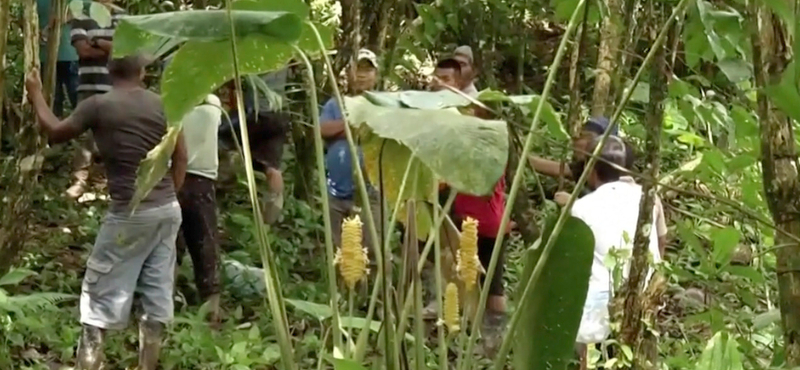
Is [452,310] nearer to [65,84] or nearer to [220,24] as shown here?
[220,24]

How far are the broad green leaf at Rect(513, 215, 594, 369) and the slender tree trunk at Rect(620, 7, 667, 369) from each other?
1278 mm

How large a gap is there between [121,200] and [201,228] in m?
0.87

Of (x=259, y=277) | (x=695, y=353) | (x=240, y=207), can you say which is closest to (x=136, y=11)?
(x=240, y=207)

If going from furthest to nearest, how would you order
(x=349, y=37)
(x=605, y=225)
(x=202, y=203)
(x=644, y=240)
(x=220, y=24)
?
(x=349, y=37), (x=202, y=203), (x=605, y=225), (x=644, y=240), (x=220, y=24)

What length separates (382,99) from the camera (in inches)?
54.1

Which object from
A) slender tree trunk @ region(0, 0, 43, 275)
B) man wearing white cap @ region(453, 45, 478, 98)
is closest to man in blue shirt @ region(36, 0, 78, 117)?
slender tree trunk @ region(0, 0, 43, 275)

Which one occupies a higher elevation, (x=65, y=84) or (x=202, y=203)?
(x=65, y=84)

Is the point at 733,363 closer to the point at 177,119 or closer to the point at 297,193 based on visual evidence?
the point at 177,119

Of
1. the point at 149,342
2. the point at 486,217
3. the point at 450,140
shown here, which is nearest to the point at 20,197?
the point at 149,342

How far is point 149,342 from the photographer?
4.00m

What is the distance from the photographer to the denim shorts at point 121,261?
3801 millimetres

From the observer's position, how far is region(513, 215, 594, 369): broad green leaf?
1.59 meters

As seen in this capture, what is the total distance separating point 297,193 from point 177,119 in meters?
4.73

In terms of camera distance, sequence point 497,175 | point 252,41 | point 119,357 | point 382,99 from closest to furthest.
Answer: point 497,175, point 382,99, point 252,41, point 119,357
